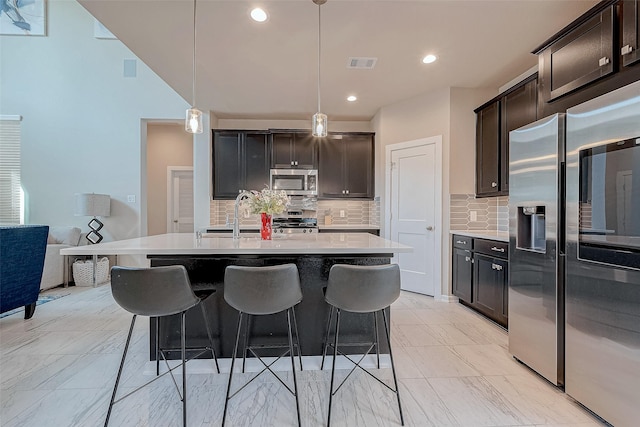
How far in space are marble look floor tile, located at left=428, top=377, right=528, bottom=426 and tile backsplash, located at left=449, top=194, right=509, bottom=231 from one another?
219cm

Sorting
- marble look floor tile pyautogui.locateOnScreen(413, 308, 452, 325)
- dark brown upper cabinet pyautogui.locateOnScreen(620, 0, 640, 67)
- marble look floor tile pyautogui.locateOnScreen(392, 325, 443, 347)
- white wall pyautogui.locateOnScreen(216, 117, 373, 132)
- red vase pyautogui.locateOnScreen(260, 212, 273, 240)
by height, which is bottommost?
marble look floor tile pyautogui.locateOnScreen(392, 325, 443, 347)

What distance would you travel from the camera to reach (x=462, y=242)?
3.58m

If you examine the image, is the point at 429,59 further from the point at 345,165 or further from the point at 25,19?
the point at 25,19

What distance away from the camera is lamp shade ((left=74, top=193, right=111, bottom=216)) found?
4.81 meters

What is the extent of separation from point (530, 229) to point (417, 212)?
192 centimetres

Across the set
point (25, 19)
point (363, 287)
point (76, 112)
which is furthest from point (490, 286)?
point (25, 19)

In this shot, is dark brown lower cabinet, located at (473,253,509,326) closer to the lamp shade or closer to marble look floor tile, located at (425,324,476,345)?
marble look floor tile, located at (425,324,476,345)

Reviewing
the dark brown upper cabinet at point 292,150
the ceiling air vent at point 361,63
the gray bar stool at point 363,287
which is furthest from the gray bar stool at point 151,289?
the dark brown upper cabinet at point 292,150

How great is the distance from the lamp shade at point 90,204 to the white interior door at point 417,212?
4.81m

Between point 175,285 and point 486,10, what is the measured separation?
117 inches

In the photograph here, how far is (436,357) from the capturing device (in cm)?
238

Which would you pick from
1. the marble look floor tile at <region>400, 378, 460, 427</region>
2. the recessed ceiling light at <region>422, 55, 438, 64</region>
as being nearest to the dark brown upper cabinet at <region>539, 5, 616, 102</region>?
the recessed ceiling light at <region>422, 55, 438, 64</region>

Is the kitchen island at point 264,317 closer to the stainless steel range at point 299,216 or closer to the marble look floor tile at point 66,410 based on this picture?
the marble look floor tile at point 66,410

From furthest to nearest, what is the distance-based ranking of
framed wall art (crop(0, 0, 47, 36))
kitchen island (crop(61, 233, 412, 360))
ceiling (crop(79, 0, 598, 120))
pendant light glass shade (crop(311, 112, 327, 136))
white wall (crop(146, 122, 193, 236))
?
white wall (crop(146, 122, 193, 236)) → framed wall art (crop(0, 0, 47, 36)) → pendant light glass shade (crop(311, 112, 327, 136)) → ceiling (crop(79, 0, 598, 120)) → kitchen island (crop(61, 233, 412, 360))
